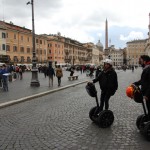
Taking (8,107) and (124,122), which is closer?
(124,122)

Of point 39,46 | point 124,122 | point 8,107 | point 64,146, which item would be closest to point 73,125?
point 124,122

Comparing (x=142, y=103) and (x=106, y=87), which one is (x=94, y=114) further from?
(x=142, y=103)

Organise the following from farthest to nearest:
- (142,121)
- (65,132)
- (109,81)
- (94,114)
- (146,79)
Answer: (94,114) → (109,81) → (65,132) → (142,121) → (146,79)

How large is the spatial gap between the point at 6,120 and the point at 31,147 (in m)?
3.09

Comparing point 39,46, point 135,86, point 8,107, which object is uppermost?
point 39,46

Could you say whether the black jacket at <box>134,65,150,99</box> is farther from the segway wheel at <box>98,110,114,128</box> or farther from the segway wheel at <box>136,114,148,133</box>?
the segway wheel at <box>98,110,114,128</box>

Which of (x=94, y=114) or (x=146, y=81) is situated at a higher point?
(x=146, y=81)

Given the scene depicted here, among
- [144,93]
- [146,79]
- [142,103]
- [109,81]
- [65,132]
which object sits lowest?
[65,132]

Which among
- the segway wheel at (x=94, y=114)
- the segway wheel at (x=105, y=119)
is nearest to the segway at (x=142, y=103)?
the segway wheel at (x=105, y=119)

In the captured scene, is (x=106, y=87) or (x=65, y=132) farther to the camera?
(x=106, y=87)

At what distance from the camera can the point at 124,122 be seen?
8031 mm

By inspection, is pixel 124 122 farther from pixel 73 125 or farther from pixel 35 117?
pixel 35 117

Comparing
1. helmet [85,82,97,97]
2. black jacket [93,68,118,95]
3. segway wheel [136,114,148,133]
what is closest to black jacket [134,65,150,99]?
segway wheel [136,114,148,133]

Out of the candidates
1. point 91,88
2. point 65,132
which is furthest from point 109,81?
point 65,132
